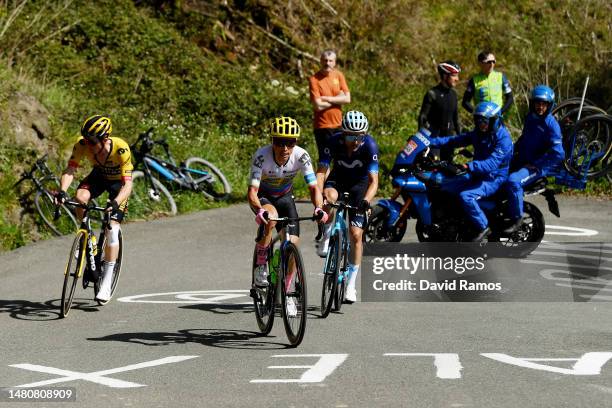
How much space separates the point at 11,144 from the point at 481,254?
26.9 ft

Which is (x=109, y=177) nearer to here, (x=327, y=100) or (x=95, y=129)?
(x=95, y=129)

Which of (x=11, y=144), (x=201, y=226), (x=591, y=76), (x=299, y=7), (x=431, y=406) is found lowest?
(x=431, y=406)

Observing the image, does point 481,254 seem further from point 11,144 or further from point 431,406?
point 11,144

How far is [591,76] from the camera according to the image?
23.1 m

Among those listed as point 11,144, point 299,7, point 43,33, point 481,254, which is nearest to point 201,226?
point 11,144

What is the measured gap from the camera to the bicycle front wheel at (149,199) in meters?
17.9

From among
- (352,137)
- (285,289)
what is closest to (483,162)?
(352,137)

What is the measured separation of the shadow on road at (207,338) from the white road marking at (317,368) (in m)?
0.61

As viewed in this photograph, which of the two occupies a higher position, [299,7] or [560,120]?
[299,7]

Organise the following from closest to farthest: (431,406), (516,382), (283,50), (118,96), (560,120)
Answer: (431,406) < (516,382) < (560,120) < (118,96) < (283,50)

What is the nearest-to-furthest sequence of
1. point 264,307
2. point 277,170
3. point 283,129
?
1. point 283,129
2. point 264,307
3. point 277,170

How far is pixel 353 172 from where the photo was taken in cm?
1192

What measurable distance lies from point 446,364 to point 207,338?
8.12ft

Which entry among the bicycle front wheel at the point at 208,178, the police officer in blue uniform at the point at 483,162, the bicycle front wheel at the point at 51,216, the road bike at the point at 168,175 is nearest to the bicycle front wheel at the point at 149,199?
the road bike at the point at 168,175
